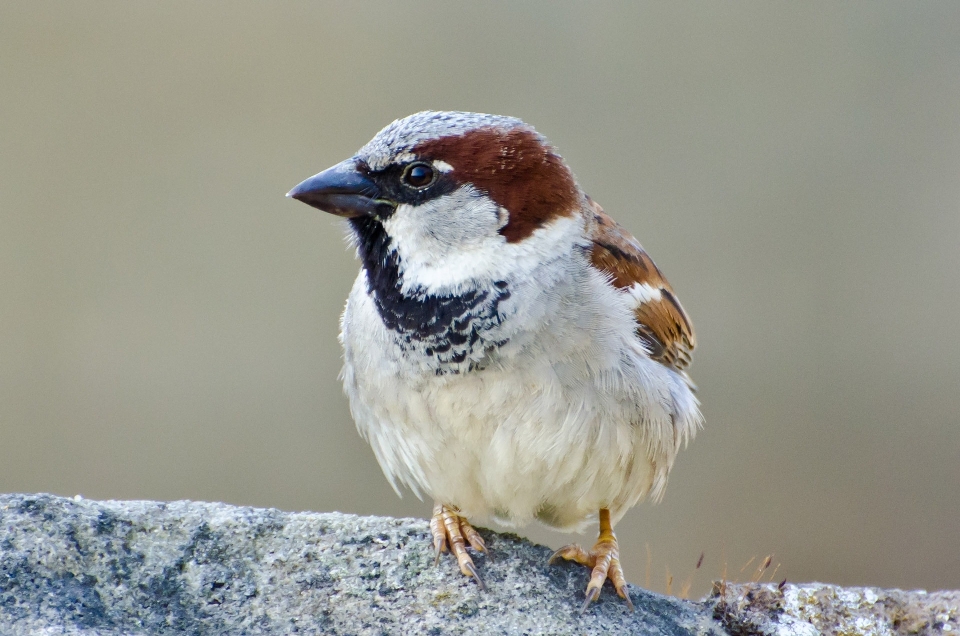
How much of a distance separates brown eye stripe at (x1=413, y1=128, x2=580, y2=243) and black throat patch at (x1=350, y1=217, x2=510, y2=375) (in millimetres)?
165

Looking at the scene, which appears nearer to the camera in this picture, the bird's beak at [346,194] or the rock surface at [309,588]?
the rock surface at [309,588]

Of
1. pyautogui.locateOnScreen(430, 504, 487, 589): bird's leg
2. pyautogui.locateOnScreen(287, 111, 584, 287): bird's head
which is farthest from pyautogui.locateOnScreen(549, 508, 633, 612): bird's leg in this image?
pyautogui.locateOnScreen(287, 111, 584, 287): bird's head

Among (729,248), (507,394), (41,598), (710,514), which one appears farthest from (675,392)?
(729,248)

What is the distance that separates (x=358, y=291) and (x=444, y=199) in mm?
300

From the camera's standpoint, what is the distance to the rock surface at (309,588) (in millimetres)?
1572

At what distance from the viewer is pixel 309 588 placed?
5.70 ft

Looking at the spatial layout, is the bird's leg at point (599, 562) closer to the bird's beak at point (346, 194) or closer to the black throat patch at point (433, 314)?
the black throat patch at point (433, 314)

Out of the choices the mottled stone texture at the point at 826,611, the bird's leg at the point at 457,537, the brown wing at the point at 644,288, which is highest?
the brown wing at the point at 644,288

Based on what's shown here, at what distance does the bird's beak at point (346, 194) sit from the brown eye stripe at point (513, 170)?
4.5 inches

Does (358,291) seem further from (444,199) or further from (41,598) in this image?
(41,598)

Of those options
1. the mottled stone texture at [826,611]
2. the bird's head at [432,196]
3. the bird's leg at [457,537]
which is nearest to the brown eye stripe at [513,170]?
the bird's head at [432,196]

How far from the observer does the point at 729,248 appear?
14.3 feet

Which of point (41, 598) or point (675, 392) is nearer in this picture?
point (41, 598)

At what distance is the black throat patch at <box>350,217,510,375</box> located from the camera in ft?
6.10
